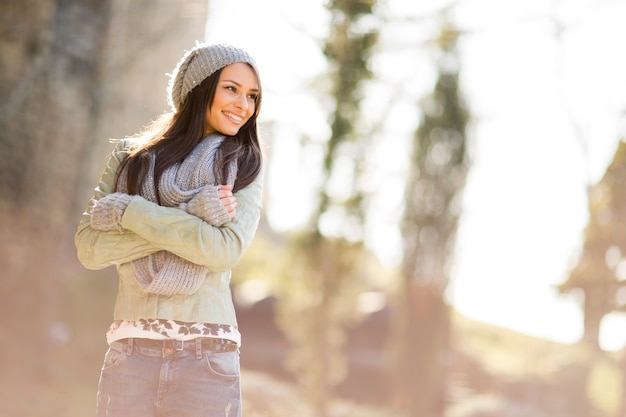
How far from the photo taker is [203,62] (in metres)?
2.64

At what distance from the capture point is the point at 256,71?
2682 mm

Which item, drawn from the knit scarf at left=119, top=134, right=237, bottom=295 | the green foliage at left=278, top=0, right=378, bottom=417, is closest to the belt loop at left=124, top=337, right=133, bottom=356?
the knit scarf at left=119, top=134, right=237, bottom=295

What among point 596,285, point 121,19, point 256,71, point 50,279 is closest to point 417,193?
point 596,285

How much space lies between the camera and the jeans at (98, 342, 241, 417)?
7.83 ft

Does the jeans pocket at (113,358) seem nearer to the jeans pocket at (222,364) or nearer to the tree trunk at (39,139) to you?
the jeans pocket at (222,364)

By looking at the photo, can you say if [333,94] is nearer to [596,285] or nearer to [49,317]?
[49,317]

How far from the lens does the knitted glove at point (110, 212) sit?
2498 millimetres

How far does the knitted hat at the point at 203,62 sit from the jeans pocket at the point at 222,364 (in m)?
0.77

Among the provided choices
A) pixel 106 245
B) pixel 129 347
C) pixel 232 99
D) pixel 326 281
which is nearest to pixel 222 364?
pixel 129 347

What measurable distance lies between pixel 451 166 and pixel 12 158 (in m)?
9.28

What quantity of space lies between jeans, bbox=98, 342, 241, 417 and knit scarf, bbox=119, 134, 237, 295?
0.17 metres

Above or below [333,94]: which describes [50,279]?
below

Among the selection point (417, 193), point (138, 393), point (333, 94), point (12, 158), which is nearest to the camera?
point (138, 393)

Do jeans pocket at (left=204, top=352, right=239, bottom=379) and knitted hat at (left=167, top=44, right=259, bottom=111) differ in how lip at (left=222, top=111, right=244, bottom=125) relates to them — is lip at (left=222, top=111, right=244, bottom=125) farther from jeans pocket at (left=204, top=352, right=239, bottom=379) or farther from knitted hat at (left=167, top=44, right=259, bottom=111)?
jeans pocket at (left=204, top=352, right=239, bottom=379)
